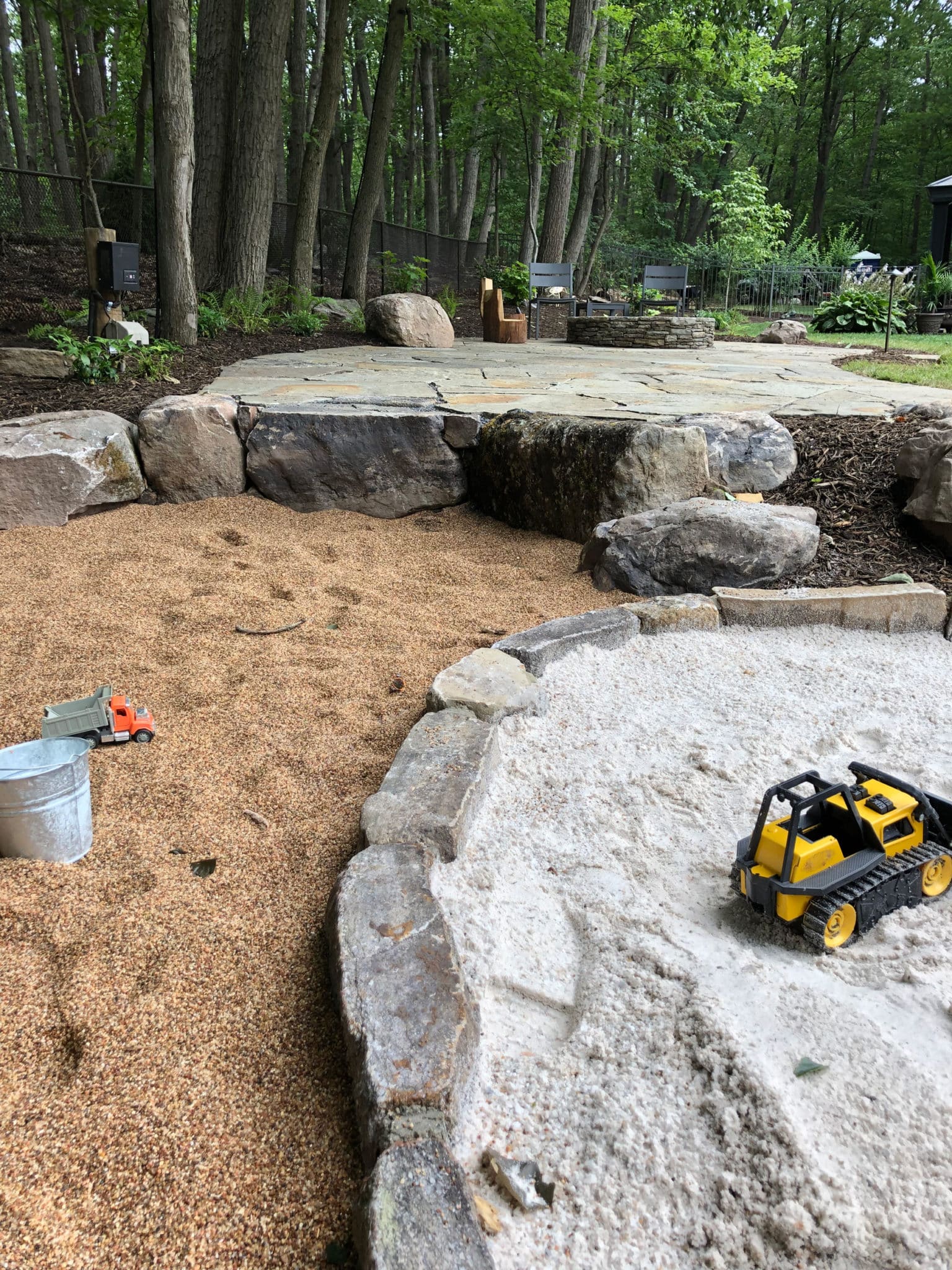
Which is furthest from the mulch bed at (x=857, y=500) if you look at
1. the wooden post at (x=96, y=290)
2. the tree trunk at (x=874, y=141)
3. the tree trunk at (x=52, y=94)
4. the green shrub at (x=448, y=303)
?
the tree trunk at (x=874, y=141)

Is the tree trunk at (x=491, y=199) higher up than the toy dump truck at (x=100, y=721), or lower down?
higher up

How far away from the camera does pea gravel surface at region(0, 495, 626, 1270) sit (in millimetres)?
1219

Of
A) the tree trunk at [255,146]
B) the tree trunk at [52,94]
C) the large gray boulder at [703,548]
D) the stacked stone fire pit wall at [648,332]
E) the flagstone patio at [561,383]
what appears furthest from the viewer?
the tree trunk at [52,94]

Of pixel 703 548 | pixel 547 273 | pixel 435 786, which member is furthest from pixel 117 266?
pixel 547 273

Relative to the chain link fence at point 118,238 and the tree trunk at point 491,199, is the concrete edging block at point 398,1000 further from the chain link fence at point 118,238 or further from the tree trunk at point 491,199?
the tree trunk at point 491,199

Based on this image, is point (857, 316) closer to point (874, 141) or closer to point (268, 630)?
point (268, 630)

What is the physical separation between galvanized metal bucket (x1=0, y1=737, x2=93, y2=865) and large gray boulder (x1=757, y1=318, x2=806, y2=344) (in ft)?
39.8

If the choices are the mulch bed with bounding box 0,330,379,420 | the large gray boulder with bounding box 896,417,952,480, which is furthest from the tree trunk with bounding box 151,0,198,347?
the large gray boulder with bounding box 896,417,952,480

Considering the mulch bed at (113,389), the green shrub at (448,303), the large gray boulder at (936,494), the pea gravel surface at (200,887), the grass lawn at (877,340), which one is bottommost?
the pea gravel surface at (200,887)

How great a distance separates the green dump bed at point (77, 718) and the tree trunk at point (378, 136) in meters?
9.48

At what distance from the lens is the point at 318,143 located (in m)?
9.40

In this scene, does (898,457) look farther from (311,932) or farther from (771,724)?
(311,932)

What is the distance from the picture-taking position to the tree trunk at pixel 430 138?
18.1 metres

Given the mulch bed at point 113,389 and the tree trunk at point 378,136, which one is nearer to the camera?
the mulch bed at point 113,389
